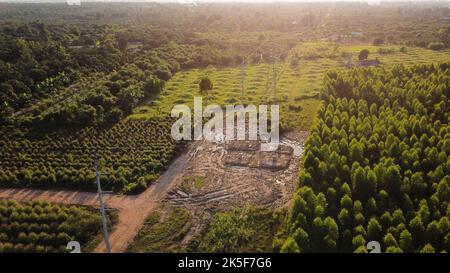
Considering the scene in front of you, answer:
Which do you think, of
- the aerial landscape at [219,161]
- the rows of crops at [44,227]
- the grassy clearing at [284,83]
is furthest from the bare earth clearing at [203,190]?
the grassy clearing at [284,83]

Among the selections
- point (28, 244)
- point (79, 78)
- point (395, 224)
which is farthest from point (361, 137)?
point (79, 78)

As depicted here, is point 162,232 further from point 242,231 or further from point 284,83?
point 284,83

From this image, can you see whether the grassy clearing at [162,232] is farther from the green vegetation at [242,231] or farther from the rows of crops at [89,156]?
the rows of crops at [89,156]

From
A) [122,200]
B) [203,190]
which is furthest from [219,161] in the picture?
[122,200]

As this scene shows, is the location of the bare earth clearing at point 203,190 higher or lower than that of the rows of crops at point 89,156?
lower

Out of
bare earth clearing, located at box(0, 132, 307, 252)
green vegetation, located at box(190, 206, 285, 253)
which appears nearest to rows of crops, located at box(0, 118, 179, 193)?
bare earth clearing, located at box(0, 132, 307, 252)

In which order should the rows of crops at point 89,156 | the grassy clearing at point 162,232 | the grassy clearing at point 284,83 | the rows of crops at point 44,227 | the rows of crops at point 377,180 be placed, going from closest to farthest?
the rows of crops at point 377,180, the rows of crops at point 44,227, the grassy clearing at point 162,232, the rows of crops at point 89,156, the grassy clearing at point 284,83

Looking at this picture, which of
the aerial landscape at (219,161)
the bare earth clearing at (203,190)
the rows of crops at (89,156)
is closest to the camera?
the aerial landscape at (219,161)
